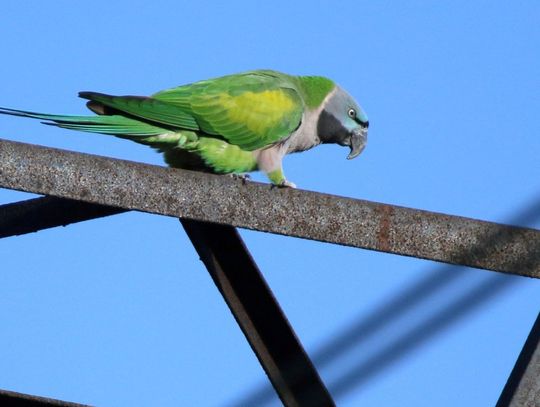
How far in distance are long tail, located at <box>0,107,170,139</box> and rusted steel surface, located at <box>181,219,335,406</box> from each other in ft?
2.79

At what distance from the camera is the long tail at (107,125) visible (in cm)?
370

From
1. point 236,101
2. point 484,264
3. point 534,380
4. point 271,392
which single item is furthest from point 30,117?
point 236,101

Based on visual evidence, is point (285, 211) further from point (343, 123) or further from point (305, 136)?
point (343, 123)

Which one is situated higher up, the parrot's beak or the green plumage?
the green plumage

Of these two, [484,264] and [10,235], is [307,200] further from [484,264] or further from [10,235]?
[10,235]

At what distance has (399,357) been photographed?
79.0 inches

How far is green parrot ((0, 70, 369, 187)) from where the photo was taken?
191 inches

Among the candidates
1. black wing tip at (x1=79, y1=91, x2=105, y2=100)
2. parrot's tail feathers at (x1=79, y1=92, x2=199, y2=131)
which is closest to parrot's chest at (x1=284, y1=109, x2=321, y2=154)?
parrot's tail feathers at (x1=79, y1=92, x2=199, y2=131)

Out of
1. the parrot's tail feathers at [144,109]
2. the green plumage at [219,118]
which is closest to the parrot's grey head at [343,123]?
the green plumage at [219,118]

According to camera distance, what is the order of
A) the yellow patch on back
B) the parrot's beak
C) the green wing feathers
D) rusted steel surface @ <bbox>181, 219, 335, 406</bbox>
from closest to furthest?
rusted steel surface @ <bbox>181, 219, 335, 406</bbox> → the green wing feathers → the yellow patch on back → the parrot's beak

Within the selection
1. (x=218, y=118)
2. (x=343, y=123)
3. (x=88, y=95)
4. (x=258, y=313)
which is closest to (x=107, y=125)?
(x=88, y=95)

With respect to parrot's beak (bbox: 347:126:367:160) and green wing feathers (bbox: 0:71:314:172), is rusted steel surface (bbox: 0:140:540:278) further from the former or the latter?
parrot's beak (bbox: 347:126:367:160)

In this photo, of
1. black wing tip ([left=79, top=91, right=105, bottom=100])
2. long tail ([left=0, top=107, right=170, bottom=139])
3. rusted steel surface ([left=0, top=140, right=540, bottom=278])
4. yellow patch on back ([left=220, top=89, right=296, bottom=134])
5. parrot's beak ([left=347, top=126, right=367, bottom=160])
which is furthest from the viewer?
parrot's beak ([left=347, top=126, right=367, bottom=160])

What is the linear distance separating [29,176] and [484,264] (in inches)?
49.5
